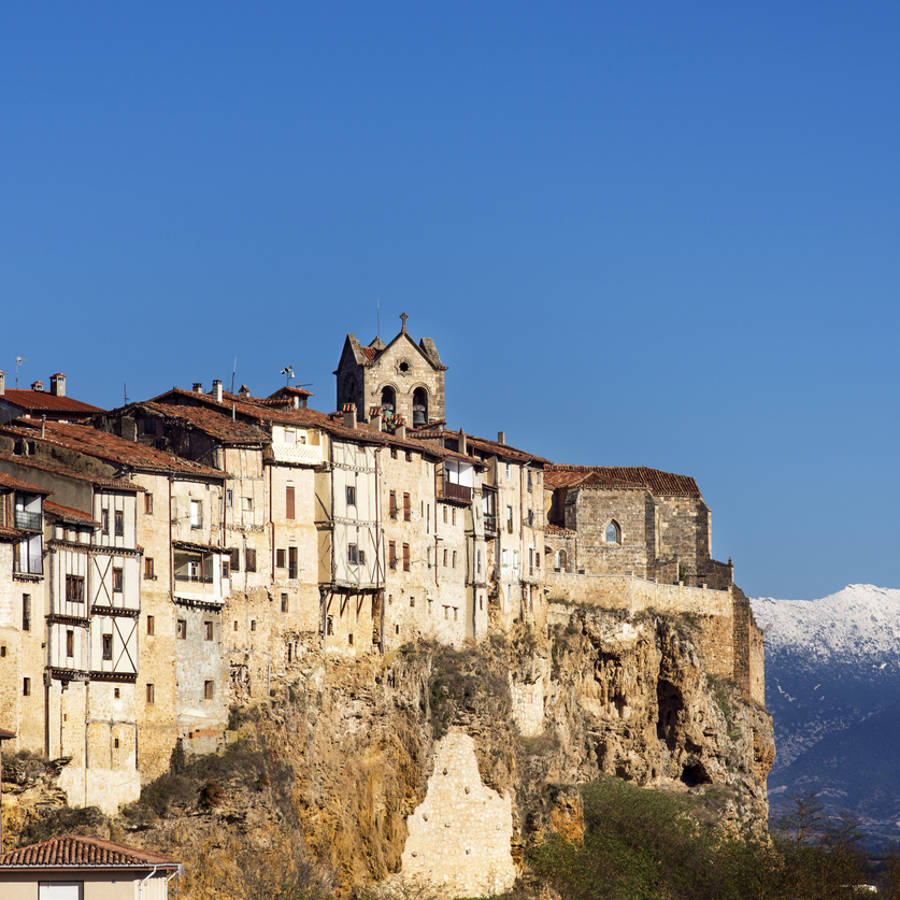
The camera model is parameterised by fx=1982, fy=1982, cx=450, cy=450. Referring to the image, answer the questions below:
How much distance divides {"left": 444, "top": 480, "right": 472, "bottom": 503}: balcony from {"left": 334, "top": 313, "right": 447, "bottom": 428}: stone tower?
755 inches

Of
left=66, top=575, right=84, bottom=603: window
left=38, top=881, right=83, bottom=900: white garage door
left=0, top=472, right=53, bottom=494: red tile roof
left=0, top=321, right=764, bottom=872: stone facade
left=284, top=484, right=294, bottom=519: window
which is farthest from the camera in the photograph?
left=284, top=484, right=294, bottom=519: window

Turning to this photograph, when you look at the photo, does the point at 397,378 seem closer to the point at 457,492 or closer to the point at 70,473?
the point at 457,492

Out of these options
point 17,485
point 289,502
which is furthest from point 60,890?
point 289,502

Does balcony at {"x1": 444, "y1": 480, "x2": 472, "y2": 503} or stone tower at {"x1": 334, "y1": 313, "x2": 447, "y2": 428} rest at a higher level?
stone tower at {"x1": 334, "y1": 313, "x2": 447, "y2": 428}

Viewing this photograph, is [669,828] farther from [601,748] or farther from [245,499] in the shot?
[245,499]

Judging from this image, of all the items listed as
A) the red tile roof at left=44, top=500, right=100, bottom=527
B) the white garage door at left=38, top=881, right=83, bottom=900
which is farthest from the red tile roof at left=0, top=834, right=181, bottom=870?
the red tile roof at left=44, top=500, right=100, bottom=527

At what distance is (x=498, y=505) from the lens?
105625 millimetres

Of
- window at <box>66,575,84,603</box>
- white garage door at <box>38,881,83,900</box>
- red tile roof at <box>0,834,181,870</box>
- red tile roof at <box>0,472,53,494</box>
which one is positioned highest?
red tile roof at <box>0,472,53,494</box>

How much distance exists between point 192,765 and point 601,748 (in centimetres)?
3881

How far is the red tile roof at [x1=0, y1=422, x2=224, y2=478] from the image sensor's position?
78.2 meters

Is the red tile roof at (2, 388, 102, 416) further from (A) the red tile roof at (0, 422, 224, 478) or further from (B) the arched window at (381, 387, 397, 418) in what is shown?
(B) the arched window at (381, 387, 397, 418)

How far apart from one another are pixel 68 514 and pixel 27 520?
218 cm

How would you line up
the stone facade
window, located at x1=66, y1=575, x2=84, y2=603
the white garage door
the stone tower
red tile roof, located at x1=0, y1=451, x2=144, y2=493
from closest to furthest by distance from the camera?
the white garage door, the stone facade, window, located at x1=66, y1=575, x2=84, y2=603, red tile roof, located at x1=0, y1=451, x2=144, y2=493, the stone tower

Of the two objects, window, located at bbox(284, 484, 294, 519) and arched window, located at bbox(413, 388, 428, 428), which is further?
arched window, located at bbox(413, 388, 428, 428)
